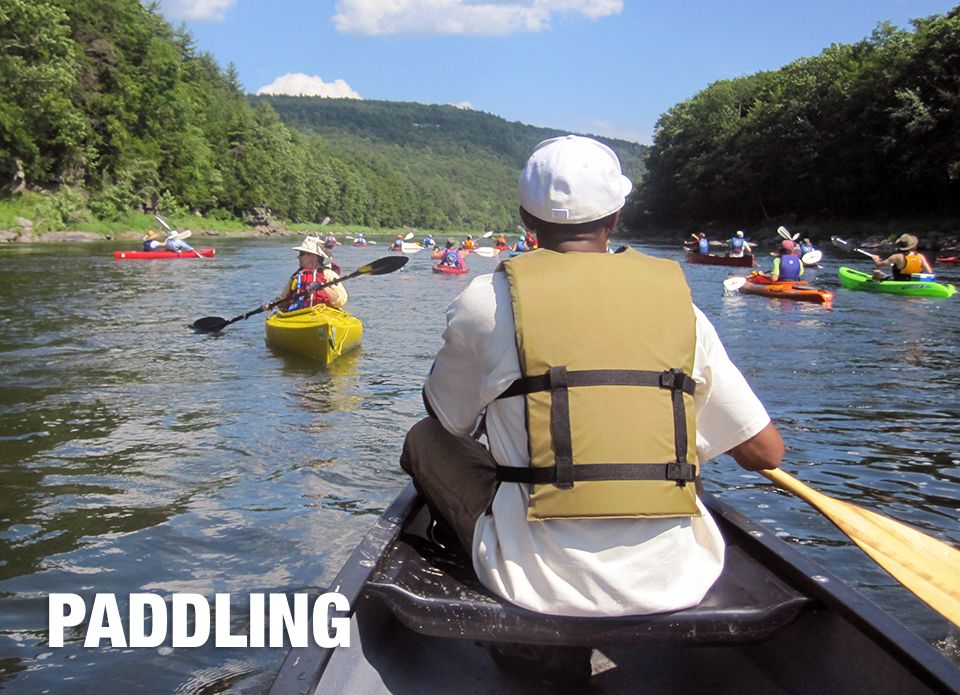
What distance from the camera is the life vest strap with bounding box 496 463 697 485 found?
211cm

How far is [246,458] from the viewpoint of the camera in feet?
20.5

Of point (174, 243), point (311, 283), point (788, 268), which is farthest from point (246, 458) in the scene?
point (174, 243)

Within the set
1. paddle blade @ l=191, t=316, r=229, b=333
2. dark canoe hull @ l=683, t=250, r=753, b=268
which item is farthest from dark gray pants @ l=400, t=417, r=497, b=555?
dark canoe hull @ l=683, t=250, r=753, b=268

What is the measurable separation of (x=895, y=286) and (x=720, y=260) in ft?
41.2

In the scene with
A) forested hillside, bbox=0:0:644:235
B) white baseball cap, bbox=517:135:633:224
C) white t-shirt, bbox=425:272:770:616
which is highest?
forested hillside, bbox=0:0:644:235

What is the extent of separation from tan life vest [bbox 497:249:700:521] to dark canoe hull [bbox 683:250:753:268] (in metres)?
27.9

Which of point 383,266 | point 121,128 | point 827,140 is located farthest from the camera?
point 827,140

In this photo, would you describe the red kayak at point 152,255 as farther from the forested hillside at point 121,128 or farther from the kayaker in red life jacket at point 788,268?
the kayaker in red life jacket at point 788,268

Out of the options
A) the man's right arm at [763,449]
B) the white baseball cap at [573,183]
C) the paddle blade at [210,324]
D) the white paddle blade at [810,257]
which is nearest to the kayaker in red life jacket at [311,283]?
the paddle blade at [210,324]

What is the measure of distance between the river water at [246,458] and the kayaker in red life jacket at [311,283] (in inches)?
30.4

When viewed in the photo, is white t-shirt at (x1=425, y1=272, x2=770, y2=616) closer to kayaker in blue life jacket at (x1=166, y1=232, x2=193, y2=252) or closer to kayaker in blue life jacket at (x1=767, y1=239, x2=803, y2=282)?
kayaker in blue life jacket at (x1=767, y1=239, x2=803, y2=282)

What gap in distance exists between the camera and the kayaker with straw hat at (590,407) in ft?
6.96

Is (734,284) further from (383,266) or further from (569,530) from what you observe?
(569,530)

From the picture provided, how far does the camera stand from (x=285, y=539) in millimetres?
4719
